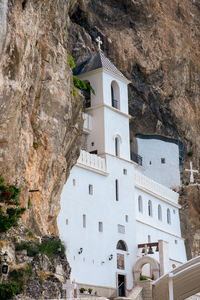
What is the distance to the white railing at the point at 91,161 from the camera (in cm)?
4266

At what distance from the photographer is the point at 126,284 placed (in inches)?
1727

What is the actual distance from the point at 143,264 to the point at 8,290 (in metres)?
21.4

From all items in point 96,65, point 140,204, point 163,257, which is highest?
point 96,65

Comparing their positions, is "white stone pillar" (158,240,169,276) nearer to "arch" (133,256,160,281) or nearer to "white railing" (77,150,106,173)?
"arch" (133,256,160,281)

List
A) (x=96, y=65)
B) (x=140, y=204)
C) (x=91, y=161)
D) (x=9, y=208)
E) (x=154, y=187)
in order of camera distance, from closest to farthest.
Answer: (x=9, y=208) → (x=91, y=161) → (x=96, y=65) → (x=140, y=204) → (x=154, y=187)

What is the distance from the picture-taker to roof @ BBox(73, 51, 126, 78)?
47.8 m

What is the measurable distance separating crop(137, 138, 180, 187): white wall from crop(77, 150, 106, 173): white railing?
10.0m

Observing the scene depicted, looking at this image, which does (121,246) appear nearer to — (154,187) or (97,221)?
(97,221)

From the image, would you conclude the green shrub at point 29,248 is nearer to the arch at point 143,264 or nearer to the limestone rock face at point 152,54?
the arch at point 143,264

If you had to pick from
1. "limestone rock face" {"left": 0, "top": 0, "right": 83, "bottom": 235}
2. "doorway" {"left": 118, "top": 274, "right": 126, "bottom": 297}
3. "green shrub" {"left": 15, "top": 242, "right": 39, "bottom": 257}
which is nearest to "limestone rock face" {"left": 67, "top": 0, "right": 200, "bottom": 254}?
"limestone rock face" {"left": 0, "top": 0, "right": 83, "bottom": 235}

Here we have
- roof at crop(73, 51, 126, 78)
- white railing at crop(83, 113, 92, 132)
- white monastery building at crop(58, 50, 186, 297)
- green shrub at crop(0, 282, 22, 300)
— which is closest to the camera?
green shrub at crop(0, 282, 22, 300)

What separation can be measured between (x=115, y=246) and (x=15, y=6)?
20945 mm

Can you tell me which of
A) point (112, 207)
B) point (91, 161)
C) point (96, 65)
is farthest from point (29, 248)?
point (96, 65)

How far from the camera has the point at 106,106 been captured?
46781 millimetres
